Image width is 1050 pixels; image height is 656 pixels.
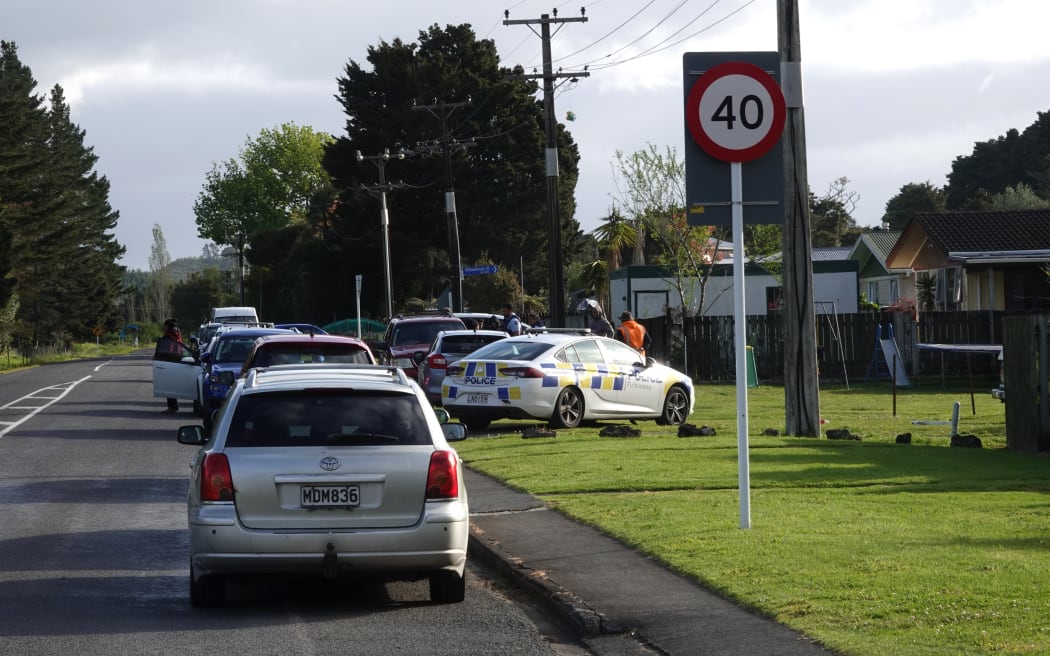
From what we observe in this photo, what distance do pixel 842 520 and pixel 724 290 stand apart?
1641 inches

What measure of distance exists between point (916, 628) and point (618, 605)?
194cm

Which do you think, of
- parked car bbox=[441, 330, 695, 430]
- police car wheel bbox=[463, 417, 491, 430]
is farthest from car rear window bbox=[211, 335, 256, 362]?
parked car bbox=[441, 330, 695, 430]

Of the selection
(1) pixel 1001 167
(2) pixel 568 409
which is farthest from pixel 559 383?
(1) pixel 1001 167

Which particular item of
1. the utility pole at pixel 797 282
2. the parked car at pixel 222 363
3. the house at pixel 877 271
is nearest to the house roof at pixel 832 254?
the house at pixel 877 271

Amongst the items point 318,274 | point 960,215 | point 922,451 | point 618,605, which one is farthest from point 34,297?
point 618,605

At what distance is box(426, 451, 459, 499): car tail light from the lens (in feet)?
29.3

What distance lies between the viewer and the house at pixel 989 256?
39844 mm

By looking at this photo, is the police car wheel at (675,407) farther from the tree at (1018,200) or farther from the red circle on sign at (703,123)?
the tree at (1018,200)

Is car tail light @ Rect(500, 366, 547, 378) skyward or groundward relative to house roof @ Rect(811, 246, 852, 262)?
groundward

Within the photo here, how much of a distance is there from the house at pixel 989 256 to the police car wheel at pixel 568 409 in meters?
20.4

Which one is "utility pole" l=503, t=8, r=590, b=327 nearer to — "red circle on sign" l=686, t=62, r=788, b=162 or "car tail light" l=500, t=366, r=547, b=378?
"car tail light" l=500, t=366, r=547, b=378

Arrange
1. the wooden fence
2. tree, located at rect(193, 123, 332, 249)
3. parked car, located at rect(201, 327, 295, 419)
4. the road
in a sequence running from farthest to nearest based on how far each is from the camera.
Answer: tree, located at rect(193, 123, 332, 249) → the wooden fence → parked car, located at rect(201, 327, 295, 419) → the road

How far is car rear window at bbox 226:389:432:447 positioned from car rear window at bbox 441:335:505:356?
1619 centimetres

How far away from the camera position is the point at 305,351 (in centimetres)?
1762
